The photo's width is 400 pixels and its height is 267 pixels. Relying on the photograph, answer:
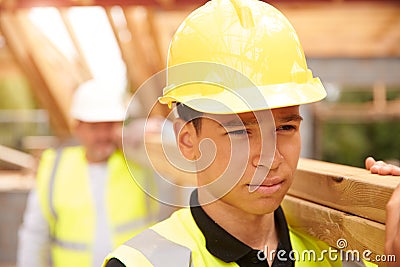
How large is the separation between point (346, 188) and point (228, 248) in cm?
33

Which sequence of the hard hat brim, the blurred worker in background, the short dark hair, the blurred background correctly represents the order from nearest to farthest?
the hard hat brim → the short dark hair → the blurred worker in background → the blurred background

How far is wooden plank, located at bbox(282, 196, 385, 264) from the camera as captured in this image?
1562 mm

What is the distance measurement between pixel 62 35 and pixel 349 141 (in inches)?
441

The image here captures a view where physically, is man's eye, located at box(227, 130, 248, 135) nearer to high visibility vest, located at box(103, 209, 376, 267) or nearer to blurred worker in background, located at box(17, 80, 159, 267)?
high visibility vest, located at box(103, 209, 376, 267)

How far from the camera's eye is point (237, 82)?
67.7 inches

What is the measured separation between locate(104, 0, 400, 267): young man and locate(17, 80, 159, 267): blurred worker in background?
2164 mm

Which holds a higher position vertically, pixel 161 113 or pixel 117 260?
pixel 117 260

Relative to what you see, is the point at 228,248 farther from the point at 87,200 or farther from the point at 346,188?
the point at 87,200

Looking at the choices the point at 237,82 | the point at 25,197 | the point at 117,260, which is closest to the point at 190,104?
the point at 237,82

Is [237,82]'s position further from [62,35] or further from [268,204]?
[62,35]

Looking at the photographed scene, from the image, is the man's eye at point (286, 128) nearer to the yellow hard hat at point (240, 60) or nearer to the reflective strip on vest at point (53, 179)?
the yellow hard hat at point (240, 60)

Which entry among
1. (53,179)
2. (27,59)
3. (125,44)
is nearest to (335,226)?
(53,179)

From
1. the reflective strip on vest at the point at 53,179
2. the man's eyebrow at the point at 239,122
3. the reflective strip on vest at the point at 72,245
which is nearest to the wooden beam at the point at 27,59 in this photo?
the reflective strip on vest at the point at 53,179

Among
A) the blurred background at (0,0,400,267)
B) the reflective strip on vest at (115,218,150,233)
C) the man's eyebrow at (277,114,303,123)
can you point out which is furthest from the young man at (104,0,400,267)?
the blurred background at (0,0,400,267)
